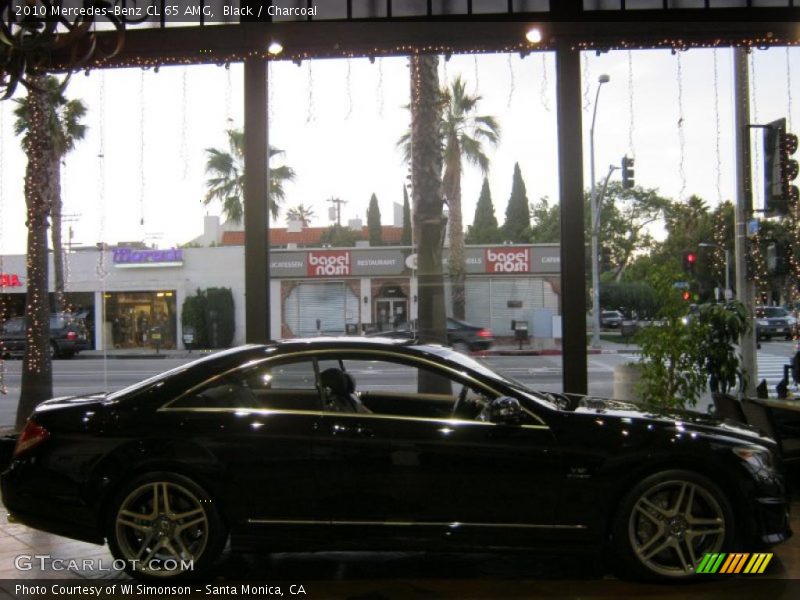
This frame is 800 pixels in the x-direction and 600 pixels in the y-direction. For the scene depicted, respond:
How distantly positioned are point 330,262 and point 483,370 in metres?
4.59

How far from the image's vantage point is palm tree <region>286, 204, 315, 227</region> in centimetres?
849

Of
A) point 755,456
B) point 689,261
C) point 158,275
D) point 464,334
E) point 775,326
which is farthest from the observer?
point 775,326

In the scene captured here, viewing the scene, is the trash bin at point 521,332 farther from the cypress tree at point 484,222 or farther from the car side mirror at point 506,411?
the car side mirror at point 506,411

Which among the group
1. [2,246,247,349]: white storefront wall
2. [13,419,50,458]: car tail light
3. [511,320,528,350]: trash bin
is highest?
[2,246,247,349]: white storefront wall

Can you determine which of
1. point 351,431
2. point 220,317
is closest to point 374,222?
point 220,317

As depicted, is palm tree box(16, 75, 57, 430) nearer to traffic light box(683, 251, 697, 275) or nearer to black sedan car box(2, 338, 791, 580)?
black sedan car box(2, 338, 791, 580)

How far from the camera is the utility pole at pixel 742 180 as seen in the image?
924 cm

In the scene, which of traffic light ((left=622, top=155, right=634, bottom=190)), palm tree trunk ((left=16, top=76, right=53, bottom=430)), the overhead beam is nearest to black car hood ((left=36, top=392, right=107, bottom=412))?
the overhead beam

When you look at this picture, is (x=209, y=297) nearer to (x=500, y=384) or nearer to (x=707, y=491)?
(x=500, y=384)

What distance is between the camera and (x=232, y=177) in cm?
910

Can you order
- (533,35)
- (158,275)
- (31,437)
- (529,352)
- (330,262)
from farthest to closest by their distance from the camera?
(158,275)
(330,262)
(529,352)
(533,35)
(31,437)

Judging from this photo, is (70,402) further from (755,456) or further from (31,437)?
(755,456)

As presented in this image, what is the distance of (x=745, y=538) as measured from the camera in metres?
4.38

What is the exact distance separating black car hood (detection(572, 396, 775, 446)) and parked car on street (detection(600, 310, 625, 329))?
4329mm
